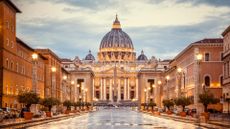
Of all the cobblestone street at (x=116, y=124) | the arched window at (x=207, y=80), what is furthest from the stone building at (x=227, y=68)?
the cobblestone street at (x=116, y=124)

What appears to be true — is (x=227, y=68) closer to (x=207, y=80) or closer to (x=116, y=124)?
(x=207, y=80)

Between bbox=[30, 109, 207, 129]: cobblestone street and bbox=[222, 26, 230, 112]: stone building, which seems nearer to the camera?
bbox=[30, 109, 207, 129]: cobblestone street

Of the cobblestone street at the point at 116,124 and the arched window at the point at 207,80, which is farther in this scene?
the arched window at the point at 207,80

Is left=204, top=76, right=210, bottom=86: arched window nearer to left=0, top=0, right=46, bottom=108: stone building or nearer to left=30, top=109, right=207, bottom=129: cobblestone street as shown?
left=0, top=0, right=46, bottom=108: stone building

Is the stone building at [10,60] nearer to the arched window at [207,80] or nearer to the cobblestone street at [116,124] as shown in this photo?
the cobblestone street at [116,124]

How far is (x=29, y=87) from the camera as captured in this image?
107m

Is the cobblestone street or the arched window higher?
the arched window

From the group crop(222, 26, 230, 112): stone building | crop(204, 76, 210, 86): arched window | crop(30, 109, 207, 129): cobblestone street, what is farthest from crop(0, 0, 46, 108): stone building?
crop(204, 76, 210, 86): arched window

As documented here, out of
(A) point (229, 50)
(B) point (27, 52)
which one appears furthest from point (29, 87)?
(A) point (229, 50)

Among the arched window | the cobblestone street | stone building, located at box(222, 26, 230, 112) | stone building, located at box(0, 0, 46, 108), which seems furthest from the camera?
the arched window

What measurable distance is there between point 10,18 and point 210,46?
148 ft

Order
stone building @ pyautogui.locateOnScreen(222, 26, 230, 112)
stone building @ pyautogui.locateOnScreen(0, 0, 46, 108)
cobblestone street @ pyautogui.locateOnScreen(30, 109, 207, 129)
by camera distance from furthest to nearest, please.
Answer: stone building @ pyautogui.locateOnScreen(222, 26, 230, 112) → stone building @ pyautogui.locateOnScreen(0, 0, 46, 108) → cobblestone street @ pyautogui.locateOnScreen(30, 109, 207, 129)

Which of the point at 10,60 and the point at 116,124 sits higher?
the point at 10,60

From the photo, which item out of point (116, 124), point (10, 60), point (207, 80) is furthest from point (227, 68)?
point (116, 124)
